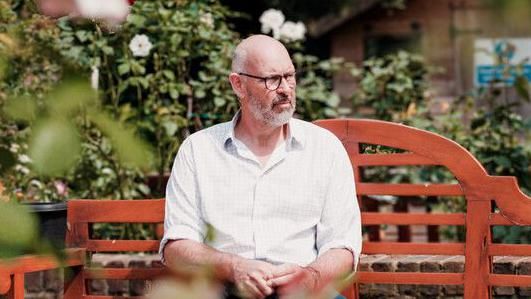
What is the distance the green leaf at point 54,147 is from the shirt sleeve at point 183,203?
1.95m

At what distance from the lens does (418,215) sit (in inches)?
114

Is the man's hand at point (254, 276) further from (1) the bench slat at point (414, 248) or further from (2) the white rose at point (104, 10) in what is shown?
(2) the white rose at point (104, 10)

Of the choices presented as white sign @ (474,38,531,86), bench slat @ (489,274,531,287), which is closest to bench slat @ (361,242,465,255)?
bench slat @ (489,274,531,287)

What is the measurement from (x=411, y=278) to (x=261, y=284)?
1.96 feet

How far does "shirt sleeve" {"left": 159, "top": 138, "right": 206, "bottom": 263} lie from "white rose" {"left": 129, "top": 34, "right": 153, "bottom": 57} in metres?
1.74

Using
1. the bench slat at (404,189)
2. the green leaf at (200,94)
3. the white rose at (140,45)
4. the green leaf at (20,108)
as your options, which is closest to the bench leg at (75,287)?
the bench slat at (404,189)

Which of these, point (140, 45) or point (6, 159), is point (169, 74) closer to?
point (140, 45)

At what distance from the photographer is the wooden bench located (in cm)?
263

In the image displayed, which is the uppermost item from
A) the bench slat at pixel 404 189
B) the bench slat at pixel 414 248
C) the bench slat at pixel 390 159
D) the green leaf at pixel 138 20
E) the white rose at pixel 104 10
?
the green leaf at pixel 138 20

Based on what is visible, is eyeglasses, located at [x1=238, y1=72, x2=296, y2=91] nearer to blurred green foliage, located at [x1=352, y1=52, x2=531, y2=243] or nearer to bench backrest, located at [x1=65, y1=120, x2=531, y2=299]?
bench backrest, located at [x1=65, y1=120, x2=531, y2=299]

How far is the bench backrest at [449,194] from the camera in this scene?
2617 millimetres

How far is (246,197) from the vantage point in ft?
8.42

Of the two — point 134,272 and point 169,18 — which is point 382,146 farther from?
point 169,18

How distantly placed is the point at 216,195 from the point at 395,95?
3.34 m
